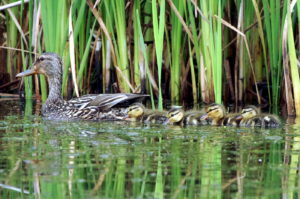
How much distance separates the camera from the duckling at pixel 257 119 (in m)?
6.96

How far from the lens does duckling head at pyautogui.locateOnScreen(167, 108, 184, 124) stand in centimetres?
721

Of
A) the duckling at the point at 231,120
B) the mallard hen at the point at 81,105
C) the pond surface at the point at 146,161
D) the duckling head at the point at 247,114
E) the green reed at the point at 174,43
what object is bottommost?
the pond surface at the point at 146,161

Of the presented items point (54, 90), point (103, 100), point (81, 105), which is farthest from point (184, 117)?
point (54, 90)

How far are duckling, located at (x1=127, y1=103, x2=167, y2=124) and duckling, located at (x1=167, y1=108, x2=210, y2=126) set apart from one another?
0.11 metres

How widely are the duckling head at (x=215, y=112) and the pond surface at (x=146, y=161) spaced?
0.71ft

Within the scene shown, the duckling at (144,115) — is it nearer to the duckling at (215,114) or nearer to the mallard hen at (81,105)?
the mallard hen at (81,105)

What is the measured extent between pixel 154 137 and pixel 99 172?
5.34 ft

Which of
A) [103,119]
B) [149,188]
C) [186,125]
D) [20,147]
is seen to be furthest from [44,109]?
[149,188]

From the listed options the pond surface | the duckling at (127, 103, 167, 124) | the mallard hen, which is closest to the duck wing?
the mallard hen

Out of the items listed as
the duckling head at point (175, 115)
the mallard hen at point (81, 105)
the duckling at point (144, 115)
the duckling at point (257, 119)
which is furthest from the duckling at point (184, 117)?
the mallard hen at point (81, 105)

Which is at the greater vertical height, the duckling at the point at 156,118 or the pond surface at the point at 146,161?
the duckling at the point at 156,118

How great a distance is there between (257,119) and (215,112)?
1.35 ft

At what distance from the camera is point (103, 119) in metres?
7.96

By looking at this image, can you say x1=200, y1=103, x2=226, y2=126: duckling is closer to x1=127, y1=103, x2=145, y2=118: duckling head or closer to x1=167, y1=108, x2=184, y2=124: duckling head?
x1=167, y1=108, x2=184, y2=124: duckling head
